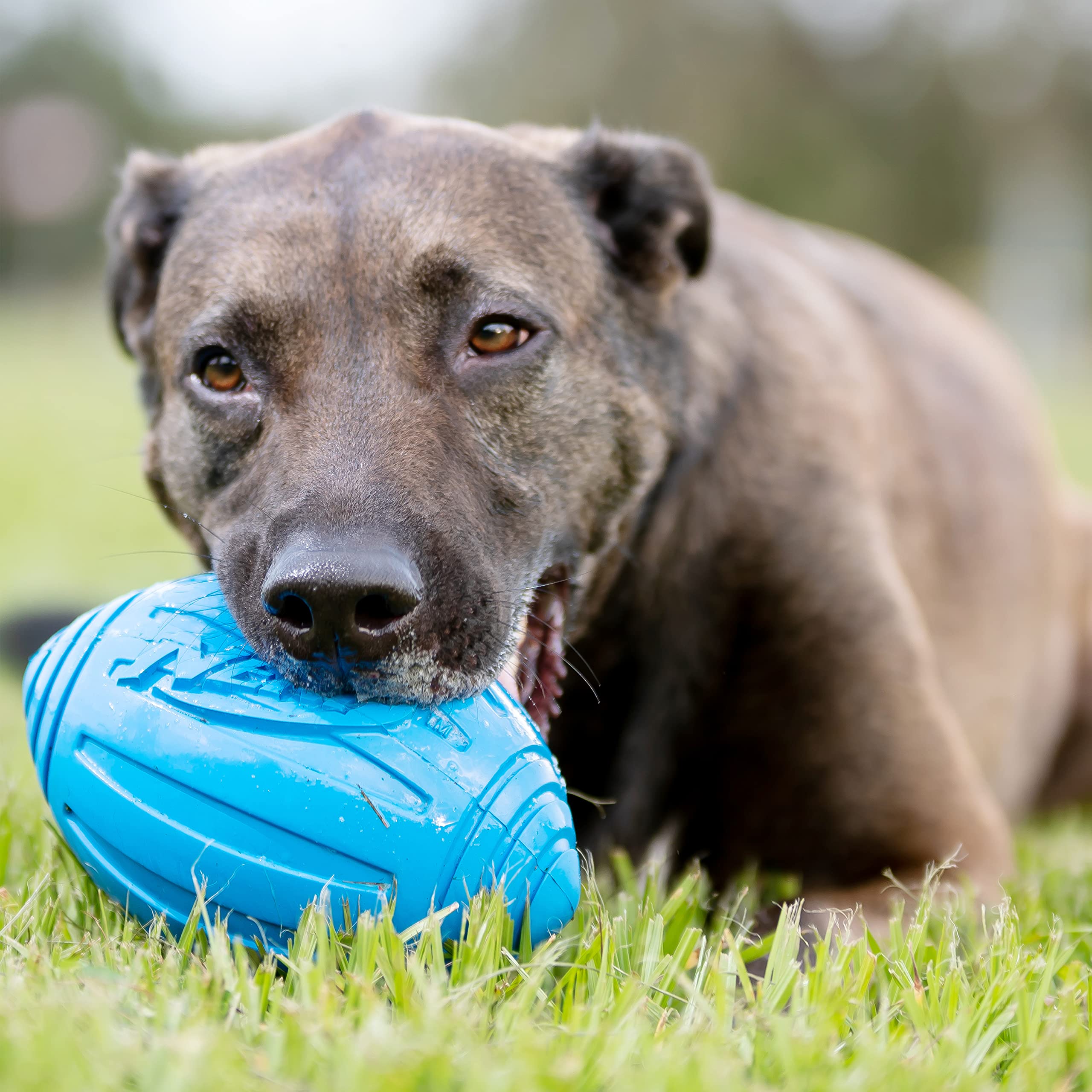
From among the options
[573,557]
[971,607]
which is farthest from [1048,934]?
[971,607]

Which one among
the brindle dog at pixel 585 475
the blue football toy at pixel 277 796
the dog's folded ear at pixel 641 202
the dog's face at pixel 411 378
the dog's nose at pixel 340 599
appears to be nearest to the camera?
the blue football toy at pixel 277 796

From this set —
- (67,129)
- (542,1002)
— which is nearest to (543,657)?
(542,1002)

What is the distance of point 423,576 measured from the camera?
219 cm

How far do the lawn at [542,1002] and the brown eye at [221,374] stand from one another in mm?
962

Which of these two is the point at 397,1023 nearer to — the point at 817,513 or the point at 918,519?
the point at 817,513

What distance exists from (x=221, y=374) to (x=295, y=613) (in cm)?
84

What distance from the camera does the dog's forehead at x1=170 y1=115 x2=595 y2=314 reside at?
2.65 metres

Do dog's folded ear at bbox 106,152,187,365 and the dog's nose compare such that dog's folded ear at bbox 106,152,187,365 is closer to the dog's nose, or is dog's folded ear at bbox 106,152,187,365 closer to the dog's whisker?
the dog's whisker

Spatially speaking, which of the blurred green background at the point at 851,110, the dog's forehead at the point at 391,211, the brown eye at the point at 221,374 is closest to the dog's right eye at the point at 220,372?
the brown eye at the point at 221,374

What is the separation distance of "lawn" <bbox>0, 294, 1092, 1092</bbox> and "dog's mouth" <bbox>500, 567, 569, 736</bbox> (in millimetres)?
377

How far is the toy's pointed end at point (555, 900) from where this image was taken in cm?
204

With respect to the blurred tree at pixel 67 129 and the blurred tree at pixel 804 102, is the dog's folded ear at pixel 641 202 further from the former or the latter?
the blurred tree at pixel 67 129

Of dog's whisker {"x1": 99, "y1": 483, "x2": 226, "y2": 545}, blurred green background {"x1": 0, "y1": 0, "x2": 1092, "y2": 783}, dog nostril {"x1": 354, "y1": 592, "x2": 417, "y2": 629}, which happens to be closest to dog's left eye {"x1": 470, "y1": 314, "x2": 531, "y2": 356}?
dog's whisker {"x1": 99, "y1": 483, "x2": 226, "y2": 545}

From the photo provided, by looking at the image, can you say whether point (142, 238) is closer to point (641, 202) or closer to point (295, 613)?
point (641, 202)
